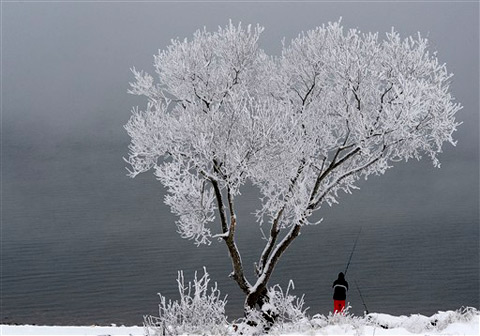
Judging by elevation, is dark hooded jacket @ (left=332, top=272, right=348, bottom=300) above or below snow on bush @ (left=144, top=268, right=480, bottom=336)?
above

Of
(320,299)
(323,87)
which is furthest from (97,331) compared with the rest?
(320,299)

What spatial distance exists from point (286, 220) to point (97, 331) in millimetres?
6643

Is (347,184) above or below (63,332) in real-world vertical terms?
above

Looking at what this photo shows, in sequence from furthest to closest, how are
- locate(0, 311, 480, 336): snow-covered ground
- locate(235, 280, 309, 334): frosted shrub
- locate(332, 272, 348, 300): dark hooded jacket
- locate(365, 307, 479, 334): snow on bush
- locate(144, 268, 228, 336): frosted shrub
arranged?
locate(332, 272, 348, 300): dark hooded jacket → locate(235, 280, 309, 334): frosted shrub → locate(365, 307, 479, 334): snow on bush → locate(0, 311, 480, 336): snow-covered ground → locate(144, 268, 228, 336): frosted shrub

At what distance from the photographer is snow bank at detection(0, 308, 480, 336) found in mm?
9586

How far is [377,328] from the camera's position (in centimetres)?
970

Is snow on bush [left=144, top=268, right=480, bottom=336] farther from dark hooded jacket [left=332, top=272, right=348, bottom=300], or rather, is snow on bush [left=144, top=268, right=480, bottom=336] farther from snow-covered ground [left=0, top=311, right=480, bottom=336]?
dark hooded jacket [left=332, top=272, right=348, bottom=300]

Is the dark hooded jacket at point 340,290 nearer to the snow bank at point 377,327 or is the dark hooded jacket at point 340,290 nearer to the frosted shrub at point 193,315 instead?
the snow bank at point 377,327

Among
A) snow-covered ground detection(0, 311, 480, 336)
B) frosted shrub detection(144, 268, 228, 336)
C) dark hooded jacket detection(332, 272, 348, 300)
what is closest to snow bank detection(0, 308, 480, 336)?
snow-covered ground detection(0, 311, 480, 336)

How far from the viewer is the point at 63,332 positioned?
15.2m

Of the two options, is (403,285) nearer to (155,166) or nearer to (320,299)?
(320,299)

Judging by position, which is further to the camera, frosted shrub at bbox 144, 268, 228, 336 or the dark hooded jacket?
the dark hooded jacket

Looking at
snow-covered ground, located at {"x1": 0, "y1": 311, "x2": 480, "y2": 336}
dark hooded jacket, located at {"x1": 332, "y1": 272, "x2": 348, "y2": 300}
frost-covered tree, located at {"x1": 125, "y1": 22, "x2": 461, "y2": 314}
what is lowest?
snow-covered ground, located at {"x1": 0, "y1": 311, "x2": 480, "y2": 336}

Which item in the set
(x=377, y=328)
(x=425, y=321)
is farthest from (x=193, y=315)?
(x=425, y=321)
